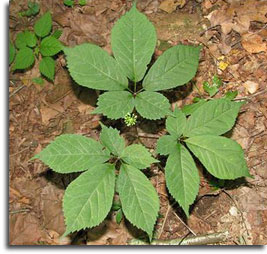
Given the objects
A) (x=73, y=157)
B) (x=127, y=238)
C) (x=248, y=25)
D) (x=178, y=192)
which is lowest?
(x=127, y=238)

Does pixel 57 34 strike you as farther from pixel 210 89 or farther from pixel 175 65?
pixel 210 89

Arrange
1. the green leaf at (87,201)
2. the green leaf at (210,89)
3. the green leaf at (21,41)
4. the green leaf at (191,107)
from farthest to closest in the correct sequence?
the green leaf at (21,41) < the green leaf at (210,89) < the green leaf at (191,107) < the green leaf at (87,201)

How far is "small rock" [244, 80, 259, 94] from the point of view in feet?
7.88

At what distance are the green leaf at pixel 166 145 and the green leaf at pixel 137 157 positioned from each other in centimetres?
7

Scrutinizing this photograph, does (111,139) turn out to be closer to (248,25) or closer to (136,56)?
(136,56)

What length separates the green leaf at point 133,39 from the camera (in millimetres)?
2047

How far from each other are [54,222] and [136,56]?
135cm

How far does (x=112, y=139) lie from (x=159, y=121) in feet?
1.86

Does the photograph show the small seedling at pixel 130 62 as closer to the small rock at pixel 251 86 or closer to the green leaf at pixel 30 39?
the small rock at pixel 251 86

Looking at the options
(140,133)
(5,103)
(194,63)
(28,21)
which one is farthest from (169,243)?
(28,21)

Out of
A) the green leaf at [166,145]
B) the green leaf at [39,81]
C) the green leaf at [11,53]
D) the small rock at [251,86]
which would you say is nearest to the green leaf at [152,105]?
the green leaf at [166,145]

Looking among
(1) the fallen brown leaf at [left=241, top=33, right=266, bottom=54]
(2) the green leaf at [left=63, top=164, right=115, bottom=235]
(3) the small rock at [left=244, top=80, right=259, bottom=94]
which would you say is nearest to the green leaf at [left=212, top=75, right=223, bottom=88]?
(3) the small rock at [left=244, top=80, right=259, bottom=94]

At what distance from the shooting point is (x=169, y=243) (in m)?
2.37

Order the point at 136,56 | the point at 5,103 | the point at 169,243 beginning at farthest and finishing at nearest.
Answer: the point at 5,103, the point at 169,243, the point at 136,56
